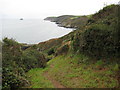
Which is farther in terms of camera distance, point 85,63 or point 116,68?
point 85,63

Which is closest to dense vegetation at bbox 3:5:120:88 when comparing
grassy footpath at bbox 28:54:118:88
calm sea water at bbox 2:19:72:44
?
grassy footpath at bbox 28:54:118:88

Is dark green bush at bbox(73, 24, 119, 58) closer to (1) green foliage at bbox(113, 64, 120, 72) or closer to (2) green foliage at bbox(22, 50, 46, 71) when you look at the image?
(1) green foliage at bbox(113, 64, 120, 72)

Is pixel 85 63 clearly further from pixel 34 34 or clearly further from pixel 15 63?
pixel 34 34

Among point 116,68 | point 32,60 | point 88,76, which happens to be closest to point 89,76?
point 88,76

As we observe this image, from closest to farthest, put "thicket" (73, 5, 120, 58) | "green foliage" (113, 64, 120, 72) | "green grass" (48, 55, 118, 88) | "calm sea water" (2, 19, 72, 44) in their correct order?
1. "green grass" (48, 55, 118, 88)
2. "green foliage" (113, 64, 120, 72)
3. "thicket" (73, 5, 120, 58)
4. "calm sea water" (2, 19, 72, 44)

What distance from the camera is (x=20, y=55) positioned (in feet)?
51.1

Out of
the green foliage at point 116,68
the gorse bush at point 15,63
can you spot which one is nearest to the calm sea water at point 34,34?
the gorse bush at point 15,63

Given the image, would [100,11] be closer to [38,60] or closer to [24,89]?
[38,60]

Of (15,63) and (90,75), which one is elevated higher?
(15,63)

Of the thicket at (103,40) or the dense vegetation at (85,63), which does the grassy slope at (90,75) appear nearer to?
the dense vegetation at (85,63)

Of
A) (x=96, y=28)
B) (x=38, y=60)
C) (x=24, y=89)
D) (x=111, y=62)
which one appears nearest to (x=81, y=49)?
(x=96, y=28)

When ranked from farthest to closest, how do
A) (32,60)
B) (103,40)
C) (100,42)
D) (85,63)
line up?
(32,60)
(85,63)
(100,42)
(103,40)

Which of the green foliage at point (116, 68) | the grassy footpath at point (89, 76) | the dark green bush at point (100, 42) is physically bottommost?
the grassy footpath at point (89, 76)

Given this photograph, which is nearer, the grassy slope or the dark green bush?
the grassy slope
